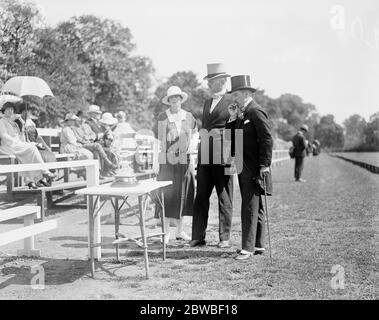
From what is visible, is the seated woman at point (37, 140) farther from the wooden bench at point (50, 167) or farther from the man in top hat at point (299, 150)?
the man in top hat at point (299, 150)

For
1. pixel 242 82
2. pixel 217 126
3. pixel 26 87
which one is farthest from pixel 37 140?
pixel 242 82

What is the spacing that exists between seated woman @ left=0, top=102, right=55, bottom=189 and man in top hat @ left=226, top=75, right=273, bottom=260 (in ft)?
11.5

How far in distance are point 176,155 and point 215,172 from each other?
0.60 meters

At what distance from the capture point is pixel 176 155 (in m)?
6.41

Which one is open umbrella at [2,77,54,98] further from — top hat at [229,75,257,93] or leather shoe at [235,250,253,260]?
leather shoe at [235,250,253,260]

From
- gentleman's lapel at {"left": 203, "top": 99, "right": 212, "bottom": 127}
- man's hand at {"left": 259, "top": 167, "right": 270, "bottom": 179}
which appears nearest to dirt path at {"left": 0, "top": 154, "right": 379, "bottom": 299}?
man's hand at {"left": 259, "top": 167, "right": 270, "bottom": 179}

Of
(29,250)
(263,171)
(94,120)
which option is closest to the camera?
(263,171)

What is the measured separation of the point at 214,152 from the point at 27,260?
2.61m

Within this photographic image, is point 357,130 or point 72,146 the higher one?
point 357,130

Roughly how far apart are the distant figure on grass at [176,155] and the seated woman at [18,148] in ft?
7.28

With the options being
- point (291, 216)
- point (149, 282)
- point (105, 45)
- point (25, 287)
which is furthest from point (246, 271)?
point (105, 45)

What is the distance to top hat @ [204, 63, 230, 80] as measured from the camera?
20.5 feet

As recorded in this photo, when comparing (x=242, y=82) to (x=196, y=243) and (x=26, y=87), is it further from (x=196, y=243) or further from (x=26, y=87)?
(x=26, y=87)
